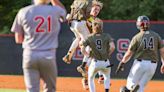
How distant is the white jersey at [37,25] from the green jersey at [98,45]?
12.5 feet

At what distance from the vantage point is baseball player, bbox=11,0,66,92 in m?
7.94

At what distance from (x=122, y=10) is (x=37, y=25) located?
65.4 feet

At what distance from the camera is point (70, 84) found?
56.4ft

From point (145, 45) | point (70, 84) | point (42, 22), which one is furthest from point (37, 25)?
point (70, 84)

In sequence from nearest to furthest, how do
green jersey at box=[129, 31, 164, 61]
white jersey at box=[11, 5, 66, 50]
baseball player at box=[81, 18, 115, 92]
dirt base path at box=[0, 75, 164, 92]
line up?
white jersey at box=[11, 5, 66, 50] → green jersey at box=[129, 31, 164, 61] → baseball player at box=[81, 18, 115, 92] → dirt base path at box=[0, 75, 164, 92]

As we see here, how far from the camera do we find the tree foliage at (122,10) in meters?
27.3

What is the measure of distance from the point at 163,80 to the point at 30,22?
11.1 meters

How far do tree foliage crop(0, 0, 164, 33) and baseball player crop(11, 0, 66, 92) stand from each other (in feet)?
62.4

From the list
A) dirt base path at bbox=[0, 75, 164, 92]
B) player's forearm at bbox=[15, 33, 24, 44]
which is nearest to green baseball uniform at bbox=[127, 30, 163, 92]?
player's forearm at bbox=[15, 33, 24, 44]

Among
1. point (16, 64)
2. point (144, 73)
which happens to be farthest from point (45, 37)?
point (16, 64)

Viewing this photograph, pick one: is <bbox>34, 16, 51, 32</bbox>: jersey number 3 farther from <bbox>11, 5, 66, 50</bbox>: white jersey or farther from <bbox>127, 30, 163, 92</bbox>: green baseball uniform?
<bbox>127, 30, 163, 92</bbox>: green baseball uniform

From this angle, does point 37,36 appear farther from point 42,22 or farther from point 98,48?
point 98,48

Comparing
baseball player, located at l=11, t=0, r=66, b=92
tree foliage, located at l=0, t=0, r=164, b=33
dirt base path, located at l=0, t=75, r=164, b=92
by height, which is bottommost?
dirt base path, located at l=0, t=75, r=164, b=92

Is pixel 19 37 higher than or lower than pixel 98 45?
higher
